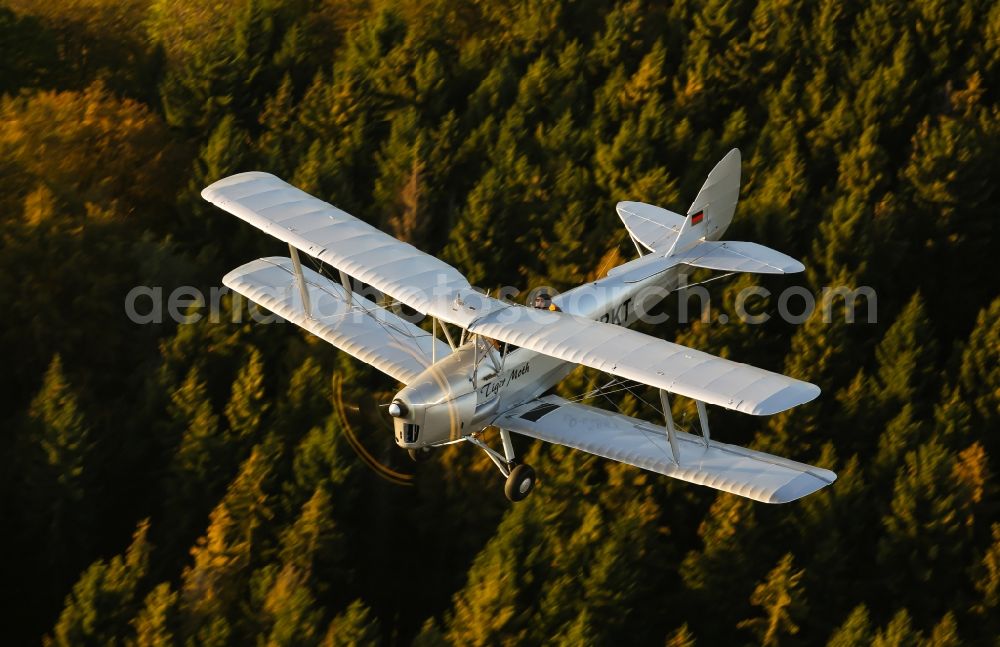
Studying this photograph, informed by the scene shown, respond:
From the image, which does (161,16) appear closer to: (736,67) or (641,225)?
(736,67)

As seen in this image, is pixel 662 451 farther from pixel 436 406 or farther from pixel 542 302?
pixel 436 406

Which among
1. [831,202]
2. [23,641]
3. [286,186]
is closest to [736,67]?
[831,202]

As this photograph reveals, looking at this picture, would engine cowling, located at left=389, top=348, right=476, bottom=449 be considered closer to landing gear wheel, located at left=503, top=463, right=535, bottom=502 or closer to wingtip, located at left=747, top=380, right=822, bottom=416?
landing gear wheel, located at left=503, top=463, right=535, bottom=502

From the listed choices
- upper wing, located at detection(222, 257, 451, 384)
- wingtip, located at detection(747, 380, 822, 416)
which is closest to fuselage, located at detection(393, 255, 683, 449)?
upper wing, located at detection(222, 257, 451, 384)

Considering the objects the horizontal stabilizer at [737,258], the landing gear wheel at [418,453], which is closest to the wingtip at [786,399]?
the landing gear wheel at [418,453]

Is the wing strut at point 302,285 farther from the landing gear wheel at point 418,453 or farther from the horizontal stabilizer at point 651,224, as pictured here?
the horizontal stabilizer at point 651,224

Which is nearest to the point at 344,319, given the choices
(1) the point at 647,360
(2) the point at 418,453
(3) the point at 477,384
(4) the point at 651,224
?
(2) the point at 418,453
